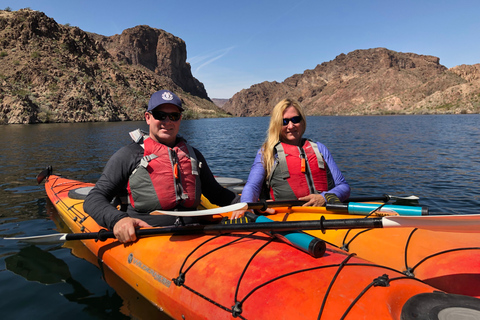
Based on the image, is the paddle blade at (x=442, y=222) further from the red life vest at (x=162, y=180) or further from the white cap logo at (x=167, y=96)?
the white cap logo at (x=167, y=96)

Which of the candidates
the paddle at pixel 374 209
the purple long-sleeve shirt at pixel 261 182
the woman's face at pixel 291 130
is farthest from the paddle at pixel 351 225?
the woman's face at pixel 291 130

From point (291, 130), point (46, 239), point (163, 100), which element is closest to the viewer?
point (163, 100)

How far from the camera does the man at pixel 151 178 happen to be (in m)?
3.26

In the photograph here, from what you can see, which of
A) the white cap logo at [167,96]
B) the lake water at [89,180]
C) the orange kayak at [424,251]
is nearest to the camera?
the orange kayak at [424,251]

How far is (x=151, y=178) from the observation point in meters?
3.49

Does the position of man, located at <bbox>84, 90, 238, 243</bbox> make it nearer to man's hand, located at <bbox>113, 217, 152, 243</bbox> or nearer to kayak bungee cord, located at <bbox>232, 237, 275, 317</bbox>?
man's hand, located at <bbox>113, 217, 152, 243</bbox>

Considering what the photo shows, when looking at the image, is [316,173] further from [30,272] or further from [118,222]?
[30,272]

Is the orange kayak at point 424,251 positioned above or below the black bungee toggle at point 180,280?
above

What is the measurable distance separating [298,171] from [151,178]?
2039 millimetres

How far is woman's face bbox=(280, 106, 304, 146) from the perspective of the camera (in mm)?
4277

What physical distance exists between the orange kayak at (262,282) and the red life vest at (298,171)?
143 centimetres

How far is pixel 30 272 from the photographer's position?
14.6 feet

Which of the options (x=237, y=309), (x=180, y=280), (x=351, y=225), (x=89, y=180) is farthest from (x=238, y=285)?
(x=89, y=180)

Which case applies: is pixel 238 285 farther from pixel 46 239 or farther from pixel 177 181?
pixel 46 239
